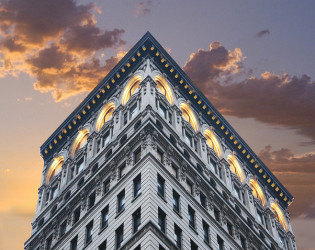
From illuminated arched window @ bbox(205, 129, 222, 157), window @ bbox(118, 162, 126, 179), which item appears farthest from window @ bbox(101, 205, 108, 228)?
illuminated arched window @ bbox(205, 129, 222, 157)

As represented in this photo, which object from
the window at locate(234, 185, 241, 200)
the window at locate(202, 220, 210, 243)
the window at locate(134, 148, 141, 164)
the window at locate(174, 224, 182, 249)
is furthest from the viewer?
the window at locate(234, 185, 241, 200)

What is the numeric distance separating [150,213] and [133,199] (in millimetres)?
4345

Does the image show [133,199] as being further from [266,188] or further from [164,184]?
[266,188]

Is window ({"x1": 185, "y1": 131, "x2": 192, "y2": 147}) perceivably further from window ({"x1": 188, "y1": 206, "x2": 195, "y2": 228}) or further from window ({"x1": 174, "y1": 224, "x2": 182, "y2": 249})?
window ({"x1": 174, "y1": 224, "x2": 182, "y2": 249})

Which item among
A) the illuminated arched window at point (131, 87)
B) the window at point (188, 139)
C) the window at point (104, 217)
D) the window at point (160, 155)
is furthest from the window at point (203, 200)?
the illuminated arched window at point (131, 87)

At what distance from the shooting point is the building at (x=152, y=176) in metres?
63.9

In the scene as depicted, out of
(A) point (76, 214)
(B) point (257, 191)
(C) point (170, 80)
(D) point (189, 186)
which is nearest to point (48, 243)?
(A) point (76, 214)

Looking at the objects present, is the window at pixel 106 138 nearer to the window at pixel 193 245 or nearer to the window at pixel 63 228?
the window at pixel 63 228

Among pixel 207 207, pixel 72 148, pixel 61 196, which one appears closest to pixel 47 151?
pixel 72 148

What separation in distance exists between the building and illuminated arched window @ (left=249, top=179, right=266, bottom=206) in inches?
7.0

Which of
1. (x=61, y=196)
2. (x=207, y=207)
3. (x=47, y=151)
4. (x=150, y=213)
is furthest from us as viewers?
(x=47, y=151)

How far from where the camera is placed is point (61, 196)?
268 feet

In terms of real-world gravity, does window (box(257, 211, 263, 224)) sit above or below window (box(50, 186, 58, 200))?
below

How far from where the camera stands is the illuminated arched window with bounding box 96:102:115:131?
8656 centimetres
